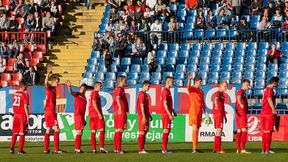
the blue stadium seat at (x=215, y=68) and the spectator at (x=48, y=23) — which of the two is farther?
the spectator at (x=48, y=23)

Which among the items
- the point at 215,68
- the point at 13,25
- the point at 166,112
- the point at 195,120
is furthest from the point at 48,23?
the point at 195,120

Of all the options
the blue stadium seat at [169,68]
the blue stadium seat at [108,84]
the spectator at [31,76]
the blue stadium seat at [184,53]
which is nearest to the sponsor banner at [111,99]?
the spectator at [31,76]

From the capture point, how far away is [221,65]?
4244 cm

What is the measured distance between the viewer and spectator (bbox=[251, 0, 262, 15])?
44562 millimetres

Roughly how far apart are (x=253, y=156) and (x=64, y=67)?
1950 centimetres

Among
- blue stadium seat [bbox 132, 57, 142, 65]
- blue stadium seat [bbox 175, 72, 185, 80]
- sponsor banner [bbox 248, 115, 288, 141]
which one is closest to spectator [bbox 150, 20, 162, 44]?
blue stadium seat [bbox 132, 57, 142, 65]

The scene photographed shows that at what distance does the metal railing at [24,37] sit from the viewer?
45781 millimetres

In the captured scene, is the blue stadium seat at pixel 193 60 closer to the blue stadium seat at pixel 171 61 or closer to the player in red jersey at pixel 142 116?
the blue stadium seat at pixel 171 61

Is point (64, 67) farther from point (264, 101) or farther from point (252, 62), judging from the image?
point (264, 101)

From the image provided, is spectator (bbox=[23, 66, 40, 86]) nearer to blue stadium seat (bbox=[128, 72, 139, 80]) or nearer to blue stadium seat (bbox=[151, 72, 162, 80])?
blue stadium seat (bbox=[128, 72, 139, 80])

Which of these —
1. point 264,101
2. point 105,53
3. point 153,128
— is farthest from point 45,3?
point 264,101

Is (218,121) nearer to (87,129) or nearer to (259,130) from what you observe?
(259,130)

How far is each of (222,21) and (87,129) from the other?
10.0 meters

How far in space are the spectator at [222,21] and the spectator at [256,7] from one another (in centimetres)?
128
